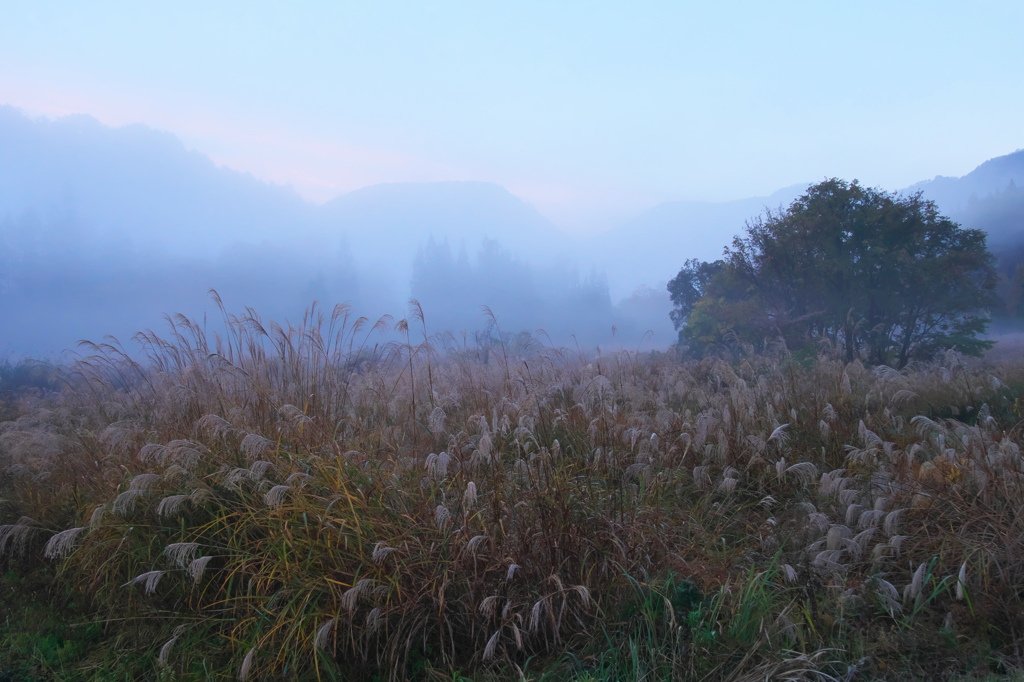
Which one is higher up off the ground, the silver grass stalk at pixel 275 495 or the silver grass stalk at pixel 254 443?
the silver grass stalk at pixel 254 443

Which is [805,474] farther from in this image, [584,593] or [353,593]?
[353,593]

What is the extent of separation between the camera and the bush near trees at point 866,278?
13938 millimetres

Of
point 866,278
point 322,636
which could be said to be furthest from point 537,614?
point 866,278

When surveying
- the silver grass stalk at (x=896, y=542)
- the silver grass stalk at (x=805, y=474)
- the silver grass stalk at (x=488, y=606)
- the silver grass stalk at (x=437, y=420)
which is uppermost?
the silver grass stalk at (x=437, y=420)

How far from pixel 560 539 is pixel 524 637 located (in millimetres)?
520

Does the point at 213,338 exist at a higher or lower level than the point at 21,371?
higher

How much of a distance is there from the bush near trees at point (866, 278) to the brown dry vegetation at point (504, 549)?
399 inches

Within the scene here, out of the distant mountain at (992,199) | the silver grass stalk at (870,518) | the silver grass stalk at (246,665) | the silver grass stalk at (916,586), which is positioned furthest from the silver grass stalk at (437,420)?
the distant mountain at (992,199)

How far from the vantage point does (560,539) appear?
10.3 feet

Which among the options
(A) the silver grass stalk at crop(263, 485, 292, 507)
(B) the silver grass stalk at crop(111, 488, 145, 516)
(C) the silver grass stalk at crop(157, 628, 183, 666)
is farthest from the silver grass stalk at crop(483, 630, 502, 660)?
(B) the silver grass stalk at crop(111, 488, 145, 516)

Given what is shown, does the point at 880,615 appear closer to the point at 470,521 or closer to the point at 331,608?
the point at 470,521

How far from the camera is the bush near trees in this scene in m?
13.9

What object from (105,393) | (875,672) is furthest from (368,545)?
(105,393)

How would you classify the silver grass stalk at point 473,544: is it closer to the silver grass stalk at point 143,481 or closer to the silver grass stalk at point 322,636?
the silver grass stalk at point 322,636
